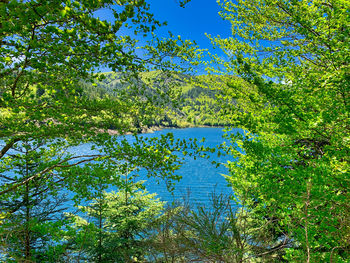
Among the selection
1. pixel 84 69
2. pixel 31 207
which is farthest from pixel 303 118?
pixel 31 207

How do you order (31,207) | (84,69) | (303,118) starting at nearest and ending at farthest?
(84,69) → (303,118) → (31,207)

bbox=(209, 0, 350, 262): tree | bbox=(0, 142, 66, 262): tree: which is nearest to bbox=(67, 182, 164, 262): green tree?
bbox=(0, 142, 66, 262): tree

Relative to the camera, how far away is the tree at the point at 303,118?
363 centimetres

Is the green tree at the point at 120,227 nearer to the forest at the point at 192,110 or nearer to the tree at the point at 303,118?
the forest at the point at 192,110

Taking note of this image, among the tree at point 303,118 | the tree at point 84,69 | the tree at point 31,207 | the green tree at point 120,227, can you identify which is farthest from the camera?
the green tree at point 120,227

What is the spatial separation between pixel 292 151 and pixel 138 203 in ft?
24.9

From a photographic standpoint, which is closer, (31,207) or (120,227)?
(31,207)

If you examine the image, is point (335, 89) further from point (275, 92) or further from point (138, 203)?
point (138, 203)

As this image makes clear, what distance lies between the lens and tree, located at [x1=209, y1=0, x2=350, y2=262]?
3627 mm

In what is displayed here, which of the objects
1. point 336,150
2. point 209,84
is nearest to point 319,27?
point 336,150

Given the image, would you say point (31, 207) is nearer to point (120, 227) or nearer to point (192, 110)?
point (120, 227)

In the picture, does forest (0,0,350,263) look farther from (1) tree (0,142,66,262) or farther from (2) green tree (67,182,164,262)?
(2) green tree (67,182,164,262)

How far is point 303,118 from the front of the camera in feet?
13.7

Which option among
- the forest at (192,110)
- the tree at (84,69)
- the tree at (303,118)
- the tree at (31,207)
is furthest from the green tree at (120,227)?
the tree at (303,118)
